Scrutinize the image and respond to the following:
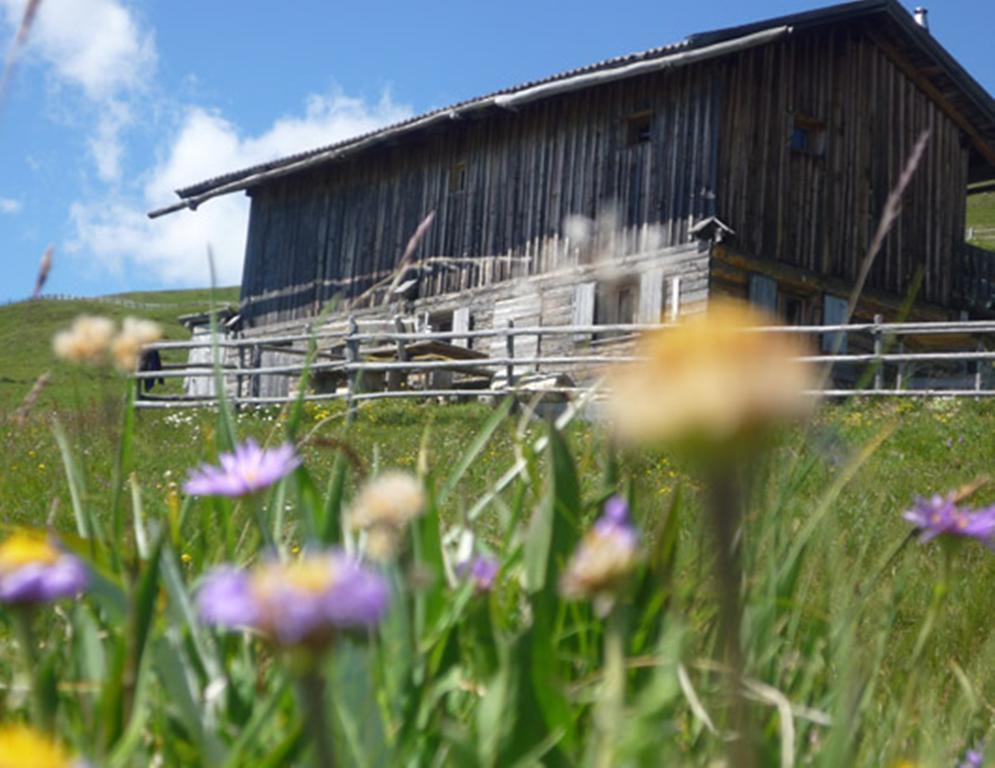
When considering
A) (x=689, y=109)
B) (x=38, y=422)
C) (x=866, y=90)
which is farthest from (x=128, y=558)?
(x=866, y=90)

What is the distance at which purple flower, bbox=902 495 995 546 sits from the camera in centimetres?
110

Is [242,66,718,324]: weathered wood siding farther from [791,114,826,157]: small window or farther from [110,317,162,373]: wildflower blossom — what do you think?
[110,317,162,373]: wildflower blossom

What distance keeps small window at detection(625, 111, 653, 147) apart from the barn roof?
124 cm

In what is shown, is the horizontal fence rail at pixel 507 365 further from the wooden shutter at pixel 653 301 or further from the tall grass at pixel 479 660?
the tall grass at pixel 479 660

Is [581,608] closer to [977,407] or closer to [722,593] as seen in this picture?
[722,593]

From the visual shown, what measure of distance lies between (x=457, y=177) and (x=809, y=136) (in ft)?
17.5

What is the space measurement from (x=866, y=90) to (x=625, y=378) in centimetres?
1867

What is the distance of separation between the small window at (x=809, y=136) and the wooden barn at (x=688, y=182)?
0.03 m

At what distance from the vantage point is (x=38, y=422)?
489 inches

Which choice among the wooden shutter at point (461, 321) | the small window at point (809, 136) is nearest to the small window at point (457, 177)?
the wooden shutter at point (461, 321)

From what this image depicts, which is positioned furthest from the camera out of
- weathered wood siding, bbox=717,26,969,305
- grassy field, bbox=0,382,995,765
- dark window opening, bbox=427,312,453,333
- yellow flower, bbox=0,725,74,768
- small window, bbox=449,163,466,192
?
dark window opening, bbox=427,312,453,333

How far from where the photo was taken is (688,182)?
15422mm

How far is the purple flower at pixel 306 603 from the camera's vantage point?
40 cm

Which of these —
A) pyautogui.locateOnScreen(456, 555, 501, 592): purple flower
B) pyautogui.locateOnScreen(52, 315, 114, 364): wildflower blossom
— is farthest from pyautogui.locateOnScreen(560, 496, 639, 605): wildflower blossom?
pyautogui.locateOnScreen(456, 555, 501, 592): purple flower
